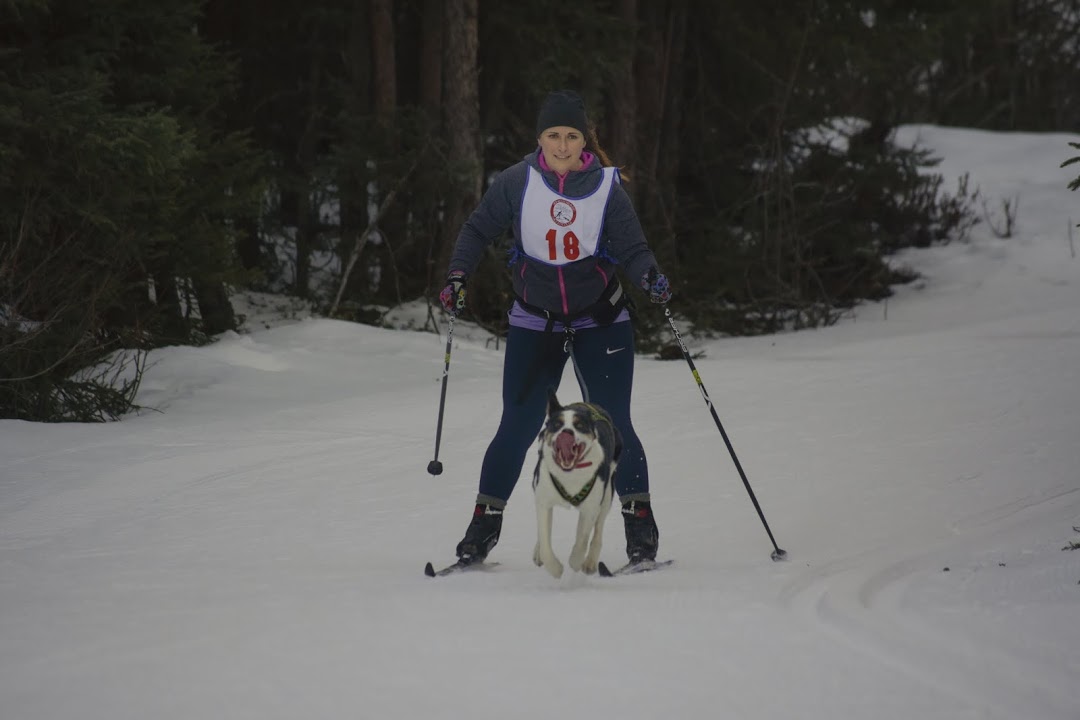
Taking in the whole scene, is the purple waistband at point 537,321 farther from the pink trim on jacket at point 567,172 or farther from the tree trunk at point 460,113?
the tree trunk at point 460,113

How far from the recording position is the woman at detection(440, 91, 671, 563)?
5090 millimetres

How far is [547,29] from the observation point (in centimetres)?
1425

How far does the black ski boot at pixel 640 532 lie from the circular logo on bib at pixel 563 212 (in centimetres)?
131

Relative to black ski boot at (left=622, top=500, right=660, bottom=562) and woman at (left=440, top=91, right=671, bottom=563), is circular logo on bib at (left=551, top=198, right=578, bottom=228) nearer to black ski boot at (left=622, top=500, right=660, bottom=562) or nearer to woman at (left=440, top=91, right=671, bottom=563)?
woman at (left=440, top=91, right=671, bottom=563)

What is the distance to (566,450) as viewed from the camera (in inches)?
177

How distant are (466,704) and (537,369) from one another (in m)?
1.95

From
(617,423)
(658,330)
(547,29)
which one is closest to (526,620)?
(617,423)

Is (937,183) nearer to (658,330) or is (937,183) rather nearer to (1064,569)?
(658,330)

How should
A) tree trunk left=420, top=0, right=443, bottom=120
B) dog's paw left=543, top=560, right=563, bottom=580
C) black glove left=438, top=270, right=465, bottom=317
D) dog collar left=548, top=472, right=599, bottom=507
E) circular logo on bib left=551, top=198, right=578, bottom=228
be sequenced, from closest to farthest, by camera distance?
dog collar left=548, top=472, right=599, bottom=507
dog's paw left=543, top=560, right=563, bottom=580
circular logo on bib left=551, top=198, right=578, bottom=228
black glove left=438, top=270, right=465, bottom=317
tree trunk left=420, top=0, right=443, bottom=120

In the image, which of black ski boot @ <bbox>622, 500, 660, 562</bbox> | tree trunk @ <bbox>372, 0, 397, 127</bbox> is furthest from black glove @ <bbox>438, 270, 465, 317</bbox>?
tree trunk @ <bbox>372, 0, 397, 127</bbox>

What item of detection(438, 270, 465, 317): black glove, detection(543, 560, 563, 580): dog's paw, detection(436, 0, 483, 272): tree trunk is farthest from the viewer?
detection(436, 0, 483, 272): tree trunk

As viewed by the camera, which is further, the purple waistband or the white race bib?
the purple waistband

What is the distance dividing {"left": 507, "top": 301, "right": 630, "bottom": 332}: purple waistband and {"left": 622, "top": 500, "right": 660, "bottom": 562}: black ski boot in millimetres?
841

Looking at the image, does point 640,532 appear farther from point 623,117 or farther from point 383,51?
point 623,117
